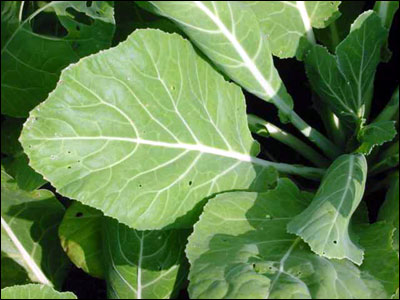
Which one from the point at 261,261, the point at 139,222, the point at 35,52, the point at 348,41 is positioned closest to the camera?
the point at 261,261

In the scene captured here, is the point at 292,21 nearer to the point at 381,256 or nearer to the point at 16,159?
the point at 381,256

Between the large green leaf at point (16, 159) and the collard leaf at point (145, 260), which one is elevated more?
the large green leaf at point (16, 159)

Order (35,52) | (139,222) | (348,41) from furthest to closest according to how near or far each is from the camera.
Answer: (35,52), (348,41), (139,222)

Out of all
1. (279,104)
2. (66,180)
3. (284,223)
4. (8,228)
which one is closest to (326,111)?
(279,104)

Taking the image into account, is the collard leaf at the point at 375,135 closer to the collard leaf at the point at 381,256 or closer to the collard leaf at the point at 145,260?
the collard leaf at the point at 381,256

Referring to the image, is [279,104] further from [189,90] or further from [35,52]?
[35,52]

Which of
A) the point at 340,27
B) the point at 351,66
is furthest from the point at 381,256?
the point at 340,27

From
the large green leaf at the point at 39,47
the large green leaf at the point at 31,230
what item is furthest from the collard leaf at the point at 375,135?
the large green leaf at the point at 31,230
